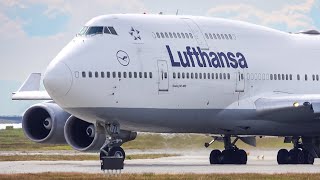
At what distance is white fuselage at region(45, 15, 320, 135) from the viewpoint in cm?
5059

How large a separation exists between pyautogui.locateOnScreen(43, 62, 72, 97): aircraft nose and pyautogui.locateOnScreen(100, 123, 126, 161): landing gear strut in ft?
9.14

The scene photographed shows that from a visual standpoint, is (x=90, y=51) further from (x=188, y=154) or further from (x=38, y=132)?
(x=188, y=154)

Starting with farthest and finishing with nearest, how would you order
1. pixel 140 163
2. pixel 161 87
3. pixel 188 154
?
1. pixel 188 154
2. pixel 140 163
3. pixel 161 87

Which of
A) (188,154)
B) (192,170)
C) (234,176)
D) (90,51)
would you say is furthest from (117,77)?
(188,154)

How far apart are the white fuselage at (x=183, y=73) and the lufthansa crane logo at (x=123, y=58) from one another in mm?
43

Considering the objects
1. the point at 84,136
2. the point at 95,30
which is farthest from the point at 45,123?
the point at 95,30

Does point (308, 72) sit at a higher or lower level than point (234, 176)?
higher

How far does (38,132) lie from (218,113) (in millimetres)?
9177

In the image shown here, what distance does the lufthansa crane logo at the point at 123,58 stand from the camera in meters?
51.0

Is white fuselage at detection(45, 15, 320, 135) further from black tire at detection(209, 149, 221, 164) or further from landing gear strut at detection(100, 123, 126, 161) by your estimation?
black tire at detection(209, 149, 221, 164)

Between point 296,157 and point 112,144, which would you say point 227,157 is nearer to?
point 296,157

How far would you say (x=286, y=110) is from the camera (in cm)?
5450

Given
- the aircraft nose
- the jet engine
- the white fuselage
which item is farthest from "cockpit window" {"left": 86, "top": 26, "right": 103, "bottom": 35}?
the jet engine

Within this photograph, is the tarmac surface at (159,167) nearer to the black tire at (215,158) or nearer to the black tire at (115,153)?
the black tire at (115,153)
